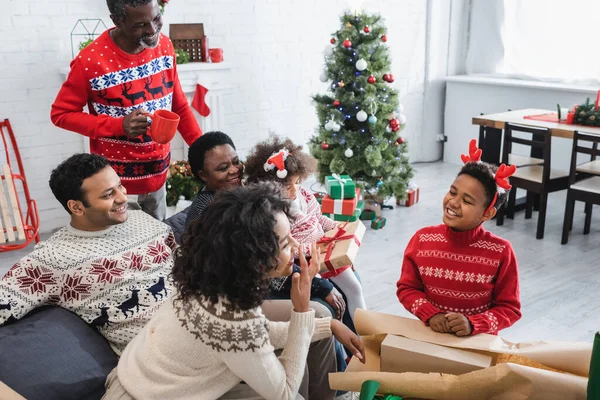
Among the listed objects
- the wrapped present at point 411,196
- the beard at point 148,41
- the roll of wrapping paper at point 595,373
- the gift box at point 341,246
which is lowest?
the wrapped present at point 411,196

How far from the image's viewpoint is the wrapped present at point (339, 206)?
343 centimetres

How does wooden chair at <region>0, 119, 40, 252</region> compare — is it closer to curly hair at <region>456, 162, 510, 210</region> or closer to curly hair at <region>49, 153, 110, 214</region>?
curly hair at <region>49, 153, 110, 214</region>

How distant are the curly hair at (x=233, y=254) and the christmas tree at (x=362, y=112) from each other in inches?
114

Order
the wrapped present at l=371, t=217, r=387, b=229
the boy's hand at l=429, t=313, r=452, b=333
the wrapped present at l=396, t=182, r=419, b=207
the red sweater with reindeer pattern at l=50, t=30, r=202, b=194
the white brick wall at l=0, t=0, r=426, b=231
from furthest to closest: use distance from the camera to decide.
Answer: the wrapped present at l=396, t=182, r=419, b=207 → the wrapped present at l=371, t=217, r=387, b=229 → the white brick wall at l=0, t=0, r=426, b=231 → the red sweater with reindeer pattern at l=50, t=30, r=202, b=194 → the boy's hand at l=429, t=313, r=452, b=333

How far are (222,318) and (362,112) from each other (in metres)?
3.03

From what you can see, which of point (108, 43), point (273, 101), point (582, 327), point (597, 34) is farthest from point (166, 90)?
point (597, 34)

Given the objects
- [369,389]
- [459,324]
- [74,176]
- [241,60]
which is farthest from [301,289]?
[241,60]

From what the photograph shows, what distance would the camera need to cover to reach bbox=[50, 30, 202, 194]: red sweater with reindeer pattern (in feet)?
7.26

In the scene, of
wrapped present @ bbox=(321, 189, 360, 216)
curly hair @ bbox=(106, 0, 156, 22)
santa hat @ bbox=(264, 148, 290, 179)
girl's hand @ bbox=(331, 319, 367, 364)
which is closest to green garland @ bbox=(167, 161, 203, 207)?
wrapped present @ bbox=(321, 189, 360, 216)

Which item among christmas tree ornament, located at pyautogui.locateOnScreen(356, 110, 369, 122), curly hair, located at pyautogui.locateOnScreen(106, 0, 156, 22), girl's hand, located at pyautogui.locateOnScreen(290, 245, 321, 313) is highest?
curly hair, located at pyautogui.locateOnScreen(106, 0, 156, 22)

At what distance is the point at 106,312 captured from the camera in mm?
1791

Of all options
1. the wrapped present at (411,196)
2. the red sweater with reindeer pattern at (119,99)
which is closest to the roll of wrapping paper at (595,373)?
the red sweater with reindeer pattern at (119,99)

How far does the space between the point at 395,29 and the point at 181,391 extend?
491 cm

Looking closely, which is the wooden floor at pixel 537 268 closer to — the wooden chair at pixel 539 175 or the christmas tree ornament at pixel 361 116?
the wooden chair at pixel 539 175
